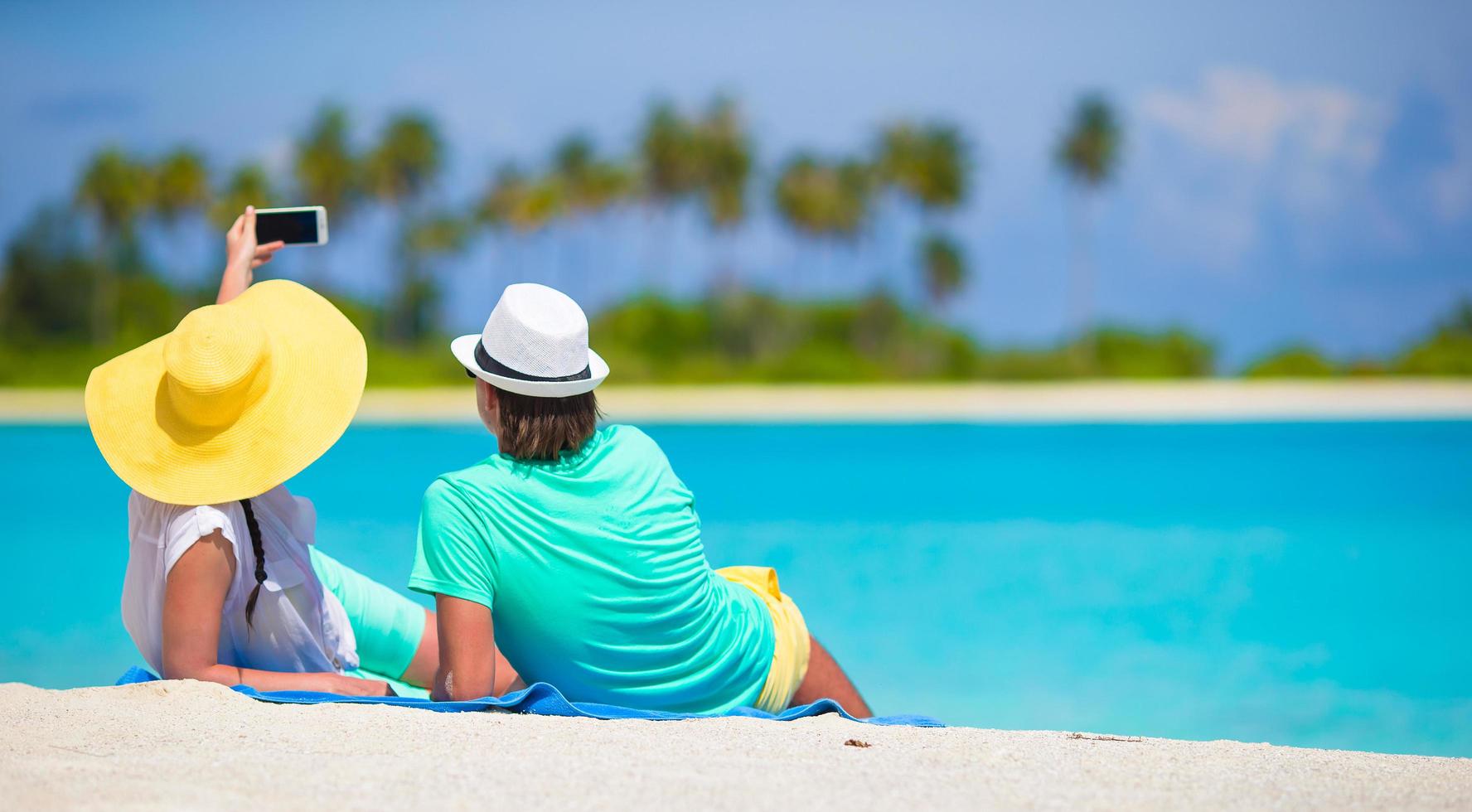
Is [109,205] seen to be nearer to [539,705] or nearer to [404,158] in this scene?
[404,158]

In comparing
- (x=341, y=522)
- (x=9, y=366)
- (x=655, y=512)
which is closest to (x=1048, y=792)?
(x=655, y=512)

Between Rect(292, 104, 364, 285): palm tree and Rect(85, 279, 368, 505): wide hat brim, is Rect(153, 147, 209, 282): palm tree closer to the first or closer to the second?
Rect(292, 104, 364, 285): palm tree

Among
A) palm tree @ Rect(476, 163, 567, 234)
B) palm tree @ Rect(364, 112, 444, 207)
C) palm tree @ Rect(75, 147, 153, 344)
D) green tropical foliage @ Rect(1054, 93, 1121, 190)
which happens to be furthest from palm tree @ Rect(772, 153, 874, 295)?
palm tree @ Rect(75, 147, 153, 344)

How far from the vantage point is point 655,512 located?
2664 millimetres

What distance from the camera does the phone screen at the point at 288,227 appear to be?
3393 millimetres

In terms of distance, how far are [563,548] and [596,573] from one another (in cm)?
9

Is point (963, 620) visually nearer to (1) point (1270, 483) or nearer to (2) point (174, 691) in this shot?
(2) point (174, 691)

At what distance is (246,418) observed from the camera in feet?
9.15

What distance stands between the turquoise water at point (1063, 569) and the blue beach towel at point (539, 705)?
2.47 m

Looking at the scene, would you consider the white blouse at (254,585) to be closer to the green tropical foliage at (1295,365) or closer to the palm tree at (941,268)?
the green tropical foliage at (1295,365)

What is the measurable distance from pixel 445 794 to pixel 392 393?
92.8 ft

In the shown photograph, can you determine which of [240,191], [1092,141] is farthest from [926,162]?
[240,191]

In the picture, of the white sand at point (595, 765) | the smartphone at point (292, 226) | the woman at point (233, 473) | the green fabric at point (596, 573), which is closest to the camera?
the white sand at point (595, 765)

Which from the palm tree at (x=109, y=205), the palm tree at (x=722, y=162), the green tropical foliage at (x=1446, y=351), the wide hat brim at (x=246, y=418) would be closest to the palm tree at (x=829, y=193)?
the palm tree at (x=722, y=162)
